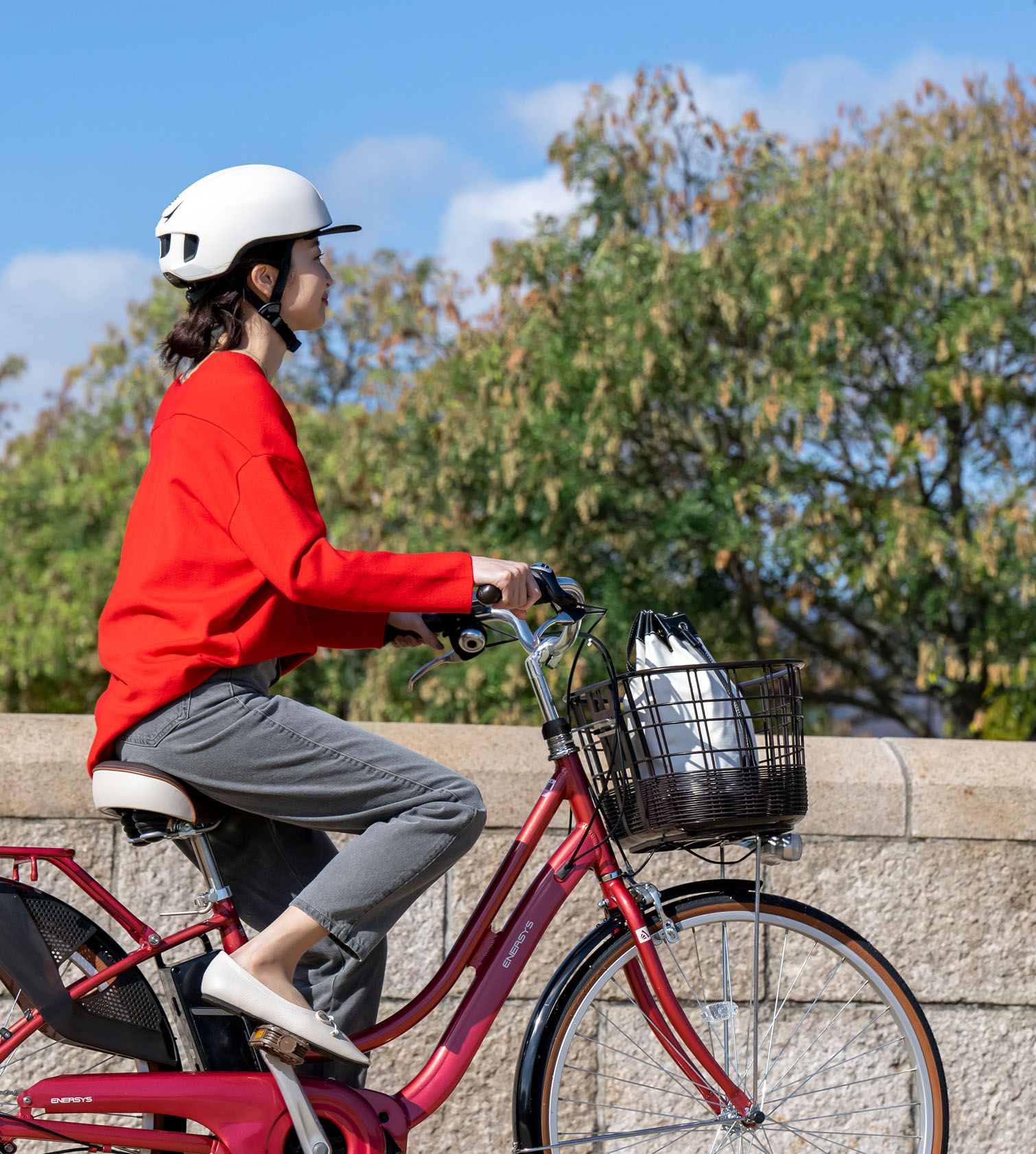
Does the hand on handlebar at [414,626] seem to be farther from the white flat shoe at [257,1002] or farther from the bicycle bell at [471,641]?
the white flat shoe at [257,1002]

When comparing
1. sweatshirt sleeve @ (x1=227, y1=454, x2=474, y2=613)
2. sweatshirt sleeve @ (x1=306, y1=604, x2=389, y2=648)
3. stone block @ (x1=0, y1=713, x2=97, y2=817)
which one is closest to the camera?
sweatshirt sleeve @ (x1=227, y1=454, x2=474, y2=613)

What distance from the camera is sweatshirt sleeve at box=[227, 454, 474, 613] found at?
228cm

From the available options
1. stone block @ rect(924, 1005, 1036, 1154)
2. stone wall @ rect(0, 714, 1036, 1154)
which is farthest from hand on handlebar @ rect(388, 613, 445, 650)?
stone block @ rect(924, 1005, 1036, 1154)

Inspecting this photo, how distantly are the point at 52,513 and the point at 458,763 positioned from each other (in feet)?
59.8

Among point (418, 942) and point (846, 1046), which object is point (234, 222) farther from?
point (846, 1046)

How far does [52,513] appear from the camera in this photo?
2023cm

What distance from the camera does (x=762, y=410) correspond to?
36.0 ft

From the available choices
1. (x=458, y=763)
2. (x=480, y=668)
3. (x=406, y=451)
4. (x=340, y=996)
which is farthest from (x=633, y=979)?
(x=406, y=451)

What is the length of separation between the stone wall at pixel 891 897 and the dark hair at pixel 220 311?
1193mm

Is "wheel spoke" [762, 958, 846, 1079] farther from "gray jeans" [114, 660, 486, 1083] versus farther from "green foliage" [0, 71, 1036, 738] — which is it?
"green foliage" [0, 71, 1036, 738]

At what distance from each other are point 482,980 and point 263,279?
4.53ft

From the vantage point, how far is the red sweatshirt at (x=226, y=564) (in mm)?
2295

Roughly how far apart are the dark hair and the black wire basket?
0.95m

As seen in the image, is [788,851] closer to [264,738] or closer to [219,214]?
[264,738]
